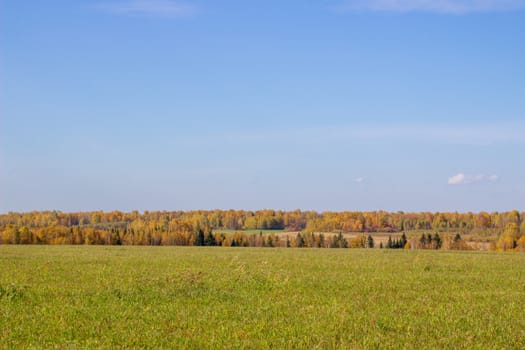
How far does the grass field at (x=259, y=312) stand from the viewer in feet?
42.2

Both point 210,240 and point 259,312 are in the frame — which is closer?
point 259,312

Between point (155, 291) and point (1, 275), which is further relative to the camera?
point (1, 275)

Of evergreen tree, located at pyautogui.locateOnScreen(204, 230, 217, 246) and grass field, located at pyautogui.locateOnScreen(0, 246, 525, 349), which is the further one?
evergreen tree, located at pyautogui.locateOnScreen(204, 230, 217, 246)

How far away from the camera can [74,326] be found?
14.2m

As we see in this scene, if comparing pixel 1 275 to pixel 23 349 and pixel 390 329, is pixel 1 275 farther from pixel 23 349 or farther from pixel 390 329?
pixel 390 329

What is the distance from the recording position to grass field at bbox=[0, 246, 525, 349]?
12.9 metres

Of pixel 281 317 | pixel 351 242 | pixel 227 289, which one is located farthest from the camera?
pixel 351 242

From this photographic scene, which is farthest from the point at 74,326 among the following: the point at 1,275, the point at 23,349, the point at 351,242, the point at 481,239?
the point at 481,239

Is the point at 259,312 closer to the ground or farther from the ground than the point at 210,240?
farther from the ground

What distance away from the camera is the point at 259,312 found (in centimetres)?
1611

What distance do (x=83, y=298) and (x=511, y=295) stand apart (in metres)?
15.0

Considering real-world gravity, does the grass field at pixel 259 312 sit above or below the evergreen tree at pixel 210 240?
above

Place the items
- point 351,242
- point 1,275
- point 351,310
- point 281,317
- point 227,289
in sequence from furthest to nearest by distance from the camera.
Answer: point 351,242 → point 1,275 → point 227,289 → point 351,310 → point 281,317

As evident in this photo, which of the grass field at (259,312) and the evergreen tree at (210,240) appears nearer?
the grass field at (259,312)
